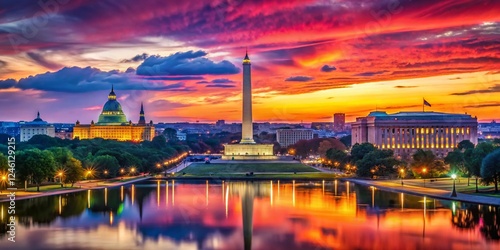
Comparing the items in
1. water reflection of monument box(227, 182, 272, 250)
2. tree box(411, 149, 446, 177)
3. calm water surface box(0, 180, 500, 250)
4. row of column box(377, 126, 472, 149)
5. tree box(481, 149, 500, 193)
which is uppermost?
row of column box(377, 126, 472, 149)

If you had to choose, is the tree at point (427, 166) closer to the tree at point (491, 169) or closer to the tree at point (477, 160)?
the tree at point (477, 160)

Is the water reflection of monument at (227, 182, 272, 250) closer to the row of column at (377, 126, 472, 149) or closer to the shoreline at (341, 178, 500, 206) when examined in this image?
the shoreline at (341, 178, 500, 206)

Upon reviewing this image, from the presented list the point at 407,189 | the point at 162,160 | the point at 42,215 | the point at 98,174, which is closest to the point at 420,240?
the point at 42,215

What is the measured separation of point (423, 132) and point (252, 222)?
400ft

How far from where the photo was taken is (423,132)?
158m

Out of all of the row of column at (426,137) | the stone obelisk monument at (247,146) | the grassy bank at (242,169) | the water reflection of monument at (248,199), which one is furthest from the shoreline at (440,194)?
the row of column at (426,137)

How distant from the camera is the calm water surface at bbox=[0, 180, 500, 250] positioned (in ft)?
117

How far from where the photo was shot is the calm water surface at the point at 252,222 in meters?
35.7

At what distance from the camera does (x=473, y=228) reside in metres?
40.2

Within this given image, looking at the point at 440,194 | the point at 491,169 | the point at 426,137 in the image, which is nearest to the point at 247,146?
the point at 426,137

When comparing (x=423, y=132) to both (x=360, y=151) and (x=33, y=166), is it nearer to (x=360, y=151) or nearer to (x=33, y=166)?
(x=360, y=151)

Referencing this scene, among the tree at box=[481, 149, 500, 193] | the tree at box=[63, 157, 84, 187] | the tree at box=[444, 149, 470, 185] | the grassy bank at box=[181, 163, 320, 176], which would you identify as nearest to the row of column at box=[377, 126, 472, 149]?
the grassy bank at box=[181, 163, 320, 176]

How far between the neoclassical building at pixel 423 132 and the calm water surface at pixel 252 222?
9491 cm

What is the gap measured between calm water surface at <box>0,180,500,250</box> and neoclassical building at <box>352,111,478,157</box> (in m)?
94.9
